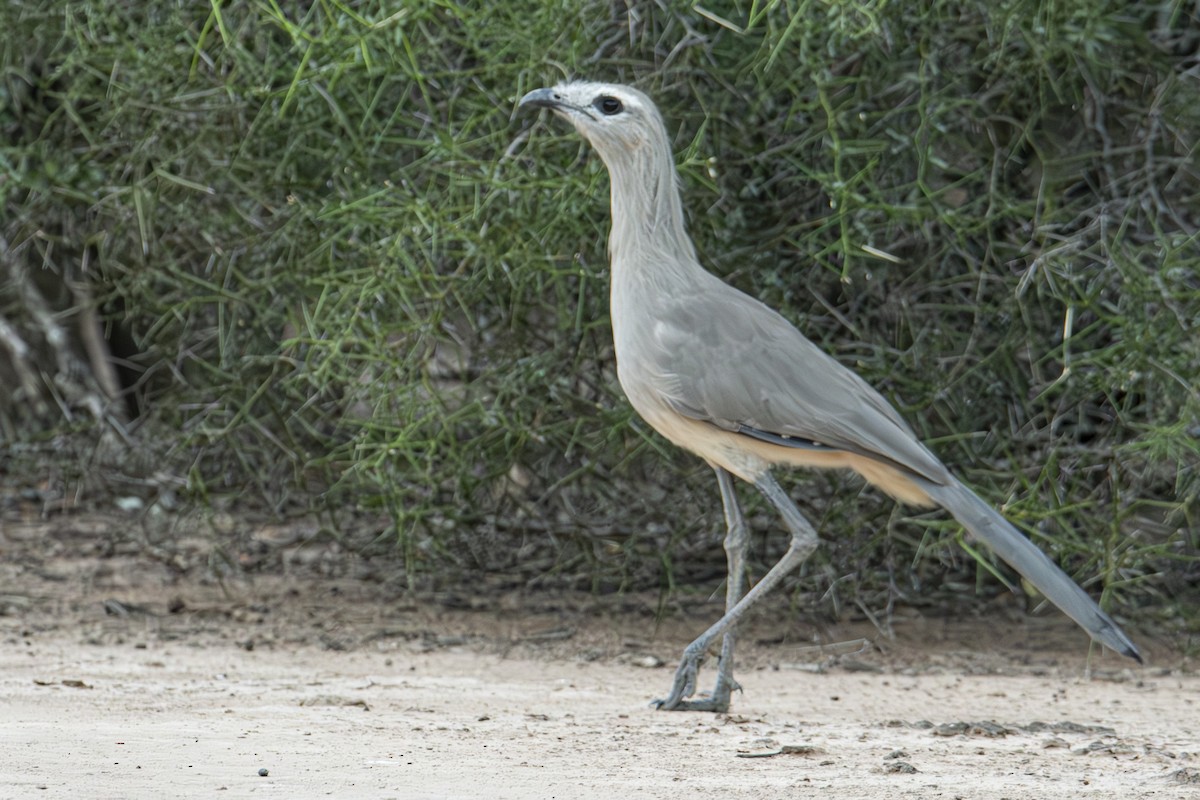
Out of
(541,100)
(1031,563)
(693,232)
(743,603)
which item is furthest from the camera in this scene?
(693,232)

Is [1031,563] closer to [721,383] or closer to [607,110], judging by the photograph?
[721,383]

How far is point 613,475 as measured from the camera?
5.51 metres

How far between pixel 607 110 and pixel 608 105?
0.01m

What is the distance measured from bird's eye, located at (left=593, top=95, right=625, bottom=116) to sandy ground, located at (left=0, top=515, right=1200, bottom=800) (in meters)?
1.66

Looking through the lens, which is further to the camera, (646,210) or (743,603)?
(646,210)

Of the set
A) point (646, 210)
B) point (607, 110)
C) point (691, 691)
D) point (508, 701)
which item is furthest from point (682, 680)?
point (607, 110)

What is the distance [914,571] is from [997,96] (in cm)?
166

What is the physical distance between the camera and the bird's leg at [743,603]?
4.32 metres

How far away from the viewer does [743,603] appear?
14.1 feet

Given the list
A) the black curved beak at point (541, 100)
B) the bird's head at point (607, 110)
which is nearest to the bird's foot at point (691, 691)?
the bird's head at point (607, 110)

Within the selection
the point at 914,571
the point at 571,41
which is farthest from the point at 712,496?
the point at 571,41

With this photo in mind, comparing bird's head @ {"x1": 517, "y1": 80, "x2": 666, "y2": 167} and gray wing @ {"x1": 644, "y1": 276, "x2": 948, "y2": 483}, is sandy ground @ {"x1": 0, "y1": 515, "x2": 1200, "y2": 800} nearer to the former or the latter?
gray wing @ {"x1": 644, "y1": 276, "x2": 948, "y2": 483}

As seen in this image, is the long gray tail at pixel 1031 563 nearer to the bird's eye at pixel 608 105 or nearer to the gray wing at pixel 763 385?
the gray wing at pixel 763 385

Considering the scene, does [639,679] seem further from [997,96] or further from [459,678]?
[997,96]
